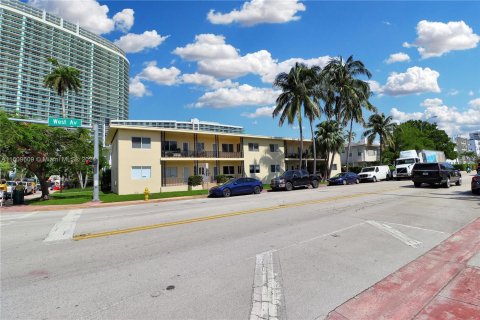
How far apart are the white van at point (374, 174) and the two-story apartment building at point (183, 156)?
981cm

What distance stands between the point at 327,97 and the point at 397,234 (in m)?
34.3

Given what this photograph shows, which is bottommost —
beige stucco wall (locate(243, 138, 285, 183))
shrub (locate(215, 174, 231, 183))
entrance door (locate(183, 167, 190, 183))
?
shrub (locate(215, 174, 231, 183))

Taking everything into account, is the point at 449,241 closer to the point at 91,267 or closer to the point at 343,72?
the point at 91,267

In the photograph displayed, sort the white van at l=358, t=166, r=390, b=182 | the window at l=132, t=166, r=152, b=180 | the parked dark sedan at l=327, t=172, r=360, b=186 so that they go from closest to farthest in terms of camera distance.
Answer: the window at l=132, t=166, r=152, b=180 → the parked dark sedan at l=327, t=172, r=360, b=186 → the white van at l=358, t=166, r=390, b=182

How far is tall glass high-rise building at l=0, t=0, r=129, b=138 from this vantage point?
252 ft

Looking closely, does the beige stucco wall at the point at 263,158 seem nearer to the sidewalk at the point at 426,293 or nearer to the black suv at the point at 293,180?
the black suv at the point at 293,180

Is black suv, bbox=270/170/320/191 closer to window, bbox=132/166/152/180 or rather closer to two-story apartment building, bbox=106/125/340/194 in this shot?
two-story apartment building, bbox=106/125/340/194

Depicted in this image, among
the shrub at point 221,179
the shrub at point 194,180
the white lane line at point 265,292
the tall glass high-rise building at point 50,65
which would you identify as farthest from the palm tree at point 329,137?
the tall glass high-rise building at point 50,65

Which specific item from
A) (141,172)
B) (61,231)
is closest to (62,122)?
(141,172)

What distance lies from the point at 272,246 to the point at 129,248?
3281 mm

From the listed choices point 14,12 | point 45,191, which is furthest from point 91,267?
point 14,12

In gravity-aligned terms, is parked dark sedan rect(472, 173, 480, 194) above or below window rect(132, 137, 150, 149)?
below

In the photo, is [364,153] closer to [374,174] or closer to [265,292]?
[374,174]

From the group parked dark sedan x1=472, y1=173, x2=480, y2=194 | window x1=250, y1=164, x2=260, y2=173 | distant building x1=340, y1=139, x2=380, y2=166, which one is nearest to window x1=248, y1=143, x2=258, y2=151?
window x1=250, y1=164, x2=260, y2=173
